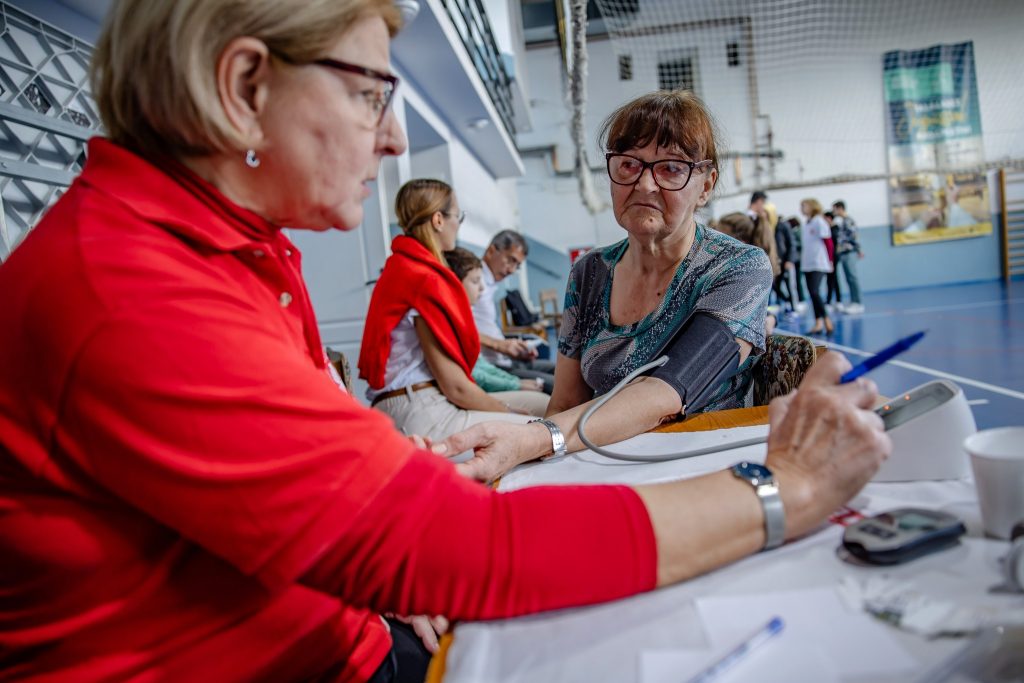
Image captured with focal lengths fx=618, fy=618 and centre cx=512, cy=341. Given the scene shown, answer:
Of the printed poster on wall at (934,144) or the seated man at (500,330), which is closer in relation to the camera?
the seated man at (500,330)

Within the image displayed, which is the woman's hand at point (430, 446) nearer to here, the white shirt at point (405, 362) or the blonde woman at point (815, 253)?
the white shirt at point (405, 362)

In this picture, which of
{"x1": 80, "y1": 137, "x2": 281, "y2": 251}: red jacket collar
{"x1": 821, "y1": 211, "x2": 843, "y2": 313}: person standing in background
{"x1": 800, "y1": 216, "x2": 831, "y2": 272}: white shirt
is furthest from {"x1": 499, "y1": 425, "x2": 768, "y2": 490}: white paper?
{"x1": 821, "y1": 211, "x2": 843, "y2": 313}: person standing in background

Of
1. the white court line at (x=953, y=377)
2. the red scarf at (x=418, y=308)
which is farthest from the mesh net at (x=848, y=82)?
the red scarf at (x=418, y=308)

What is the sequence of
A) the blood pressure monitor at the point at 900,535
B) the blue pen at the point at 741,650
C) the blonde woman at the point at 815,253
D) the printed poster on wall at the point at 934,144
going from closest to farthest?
the blue pen at the point at 741,650
the blood pressure monitor at the point at 900,535
the blonde woman at the point at 815,253
the printed poster on wall at the point at 934,144

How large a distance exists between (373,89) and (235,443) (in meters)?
0.38

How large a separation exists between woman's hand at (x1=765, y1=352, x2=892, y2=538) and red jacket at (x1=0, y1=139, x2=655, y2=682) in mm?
167

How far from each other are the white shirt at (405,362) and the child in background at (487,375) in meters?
0.49

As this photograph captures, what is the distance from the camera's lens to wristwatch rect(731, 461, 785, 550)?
0.57 m

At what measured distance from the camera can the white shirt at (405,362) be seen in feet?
7.22

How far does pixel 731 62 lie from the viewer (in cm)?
1077

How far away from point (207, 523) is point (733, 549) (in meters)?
0.44

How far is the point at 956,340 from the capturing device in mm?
5324

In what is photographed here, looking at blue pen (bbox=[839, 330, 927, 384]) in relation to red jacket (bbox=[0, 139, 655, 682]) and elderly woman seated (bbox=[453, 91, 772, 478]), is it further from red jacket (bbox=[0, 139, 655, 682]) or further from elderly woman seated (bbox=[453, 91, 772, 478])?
elderly woman seated (bbox=[453, 91, 772, 478])

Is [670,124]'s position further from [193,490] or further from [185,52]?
[193,490]
